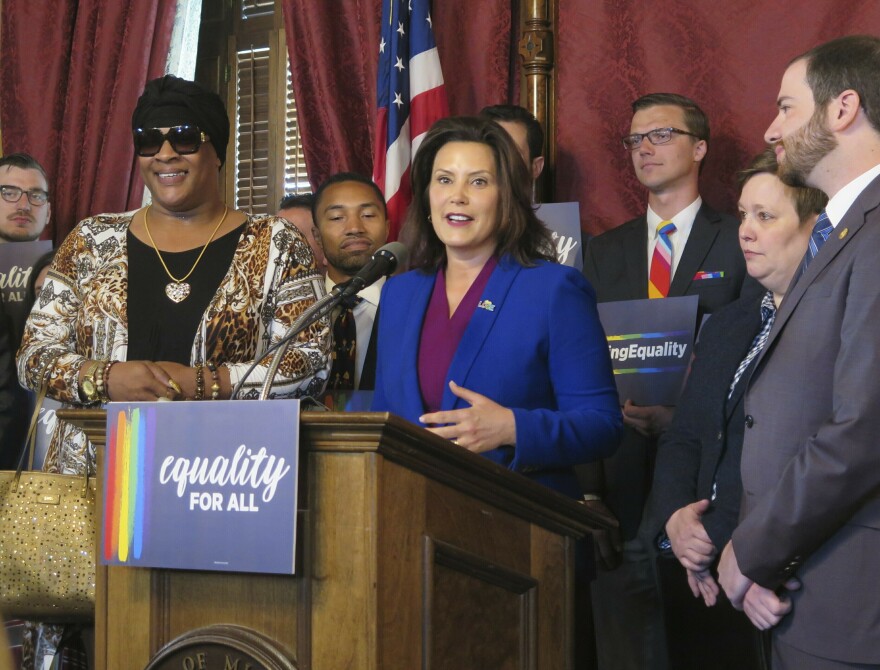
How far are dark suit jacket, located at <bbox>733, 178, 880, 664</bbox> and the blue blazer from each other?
0.39m

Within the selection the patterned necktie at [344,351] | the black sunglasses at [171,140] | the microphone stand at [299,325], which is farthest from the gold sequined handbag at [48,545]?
the patterned necktie at [344,351]

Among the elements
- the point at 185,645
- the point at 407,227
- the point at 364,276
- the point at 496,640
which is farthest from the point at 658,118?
the point at 185,645

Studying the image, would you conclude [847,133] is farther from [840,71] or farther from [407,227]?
[407,227]

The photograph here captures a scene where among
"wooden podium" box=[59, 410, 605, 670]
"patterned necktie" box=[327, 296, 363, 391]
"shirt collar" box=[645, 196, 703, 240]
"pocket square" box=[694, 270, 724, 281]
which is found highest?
"shirt collar" box=[645, 196, 703, 240]

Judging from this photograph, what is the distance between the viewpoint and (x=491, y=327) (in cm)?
255

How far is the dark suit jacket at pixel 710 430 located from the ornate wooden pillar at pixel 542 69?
202 cm

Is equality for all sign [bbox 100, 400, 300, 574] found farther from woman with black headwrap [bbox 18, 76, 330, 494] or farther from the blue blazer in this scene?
woman with black headwrap [bbox 18, 76, 330, 494]

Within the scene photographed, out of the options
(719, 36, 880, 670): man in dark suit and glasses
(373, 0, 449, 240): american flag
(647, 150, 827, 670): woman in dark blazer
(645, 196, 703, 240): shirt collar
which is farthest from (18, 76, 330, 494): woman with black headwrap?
(373, 0, 449, 240): american flag

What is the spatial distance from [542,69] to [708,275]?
145 cm

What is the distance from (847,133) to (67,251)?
199cm

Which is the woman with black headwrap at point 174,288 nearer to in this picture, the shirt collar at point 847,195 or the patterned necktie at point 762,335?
the patterned necktie at point 762,335

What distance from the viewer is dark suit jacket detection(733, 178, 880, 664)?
78.7 inches

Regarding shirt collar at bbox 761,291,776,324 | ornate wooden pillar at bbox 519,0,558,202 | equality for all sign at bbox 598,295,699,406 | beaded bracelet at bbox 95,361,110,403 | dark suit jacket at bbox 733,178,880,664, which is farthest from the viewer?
ornate wooden pillar at bbox 519,0,558,202

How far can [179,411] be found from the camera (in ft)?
6.19
